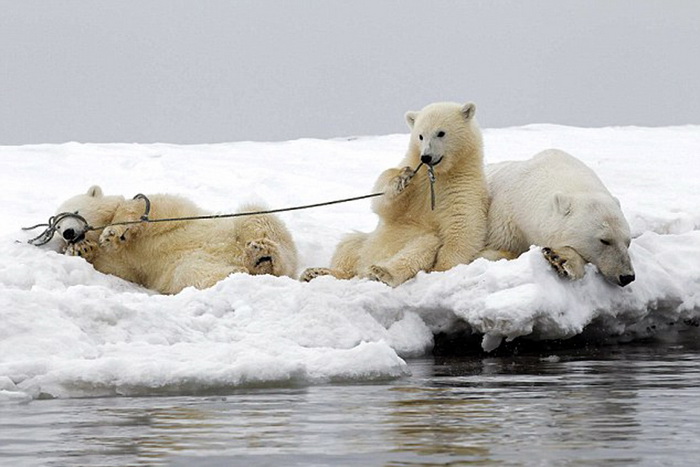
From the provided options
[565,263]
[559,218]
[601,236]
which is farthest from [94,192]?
[601,236]

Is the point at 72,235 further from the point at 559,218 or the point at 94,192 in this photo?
the point at 559,218

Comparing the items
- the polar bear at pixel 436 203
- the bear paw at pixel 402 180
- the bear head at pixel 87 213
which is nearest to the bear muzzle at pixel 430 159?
the polar bear at pixel 436 203

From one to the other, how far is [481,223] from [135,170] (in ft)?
24.3

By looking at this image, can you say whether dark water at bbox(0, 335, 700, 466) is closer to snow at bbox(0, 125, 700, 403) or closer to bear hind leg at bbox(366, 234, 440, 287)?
Result: snow at bbox(0, 125, 700, 403)

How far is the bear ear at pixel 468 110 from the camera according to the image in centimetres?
983

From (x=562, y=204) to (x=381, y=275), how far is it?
1373 mm

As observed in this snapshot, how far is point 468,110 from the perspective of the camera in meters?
9.85

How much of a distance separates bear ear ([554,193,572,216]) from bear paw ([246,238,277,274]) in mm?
2127

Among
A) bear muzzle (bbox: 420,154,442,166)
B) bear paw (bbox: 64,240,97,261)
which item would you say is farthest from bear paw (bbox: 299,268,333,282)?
bear paw (bbox: 64,240,97,261)

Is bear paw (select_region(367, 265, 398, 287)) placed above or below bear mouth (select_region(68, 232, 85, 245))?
below

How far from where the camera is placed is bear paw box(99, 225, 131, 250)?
988 centimetres

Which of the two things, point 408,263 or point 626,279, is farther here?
point 408,263

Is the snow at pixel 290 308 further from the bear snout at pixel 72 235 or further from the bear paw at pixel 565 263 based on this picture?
the bear snout at pixel 72 235

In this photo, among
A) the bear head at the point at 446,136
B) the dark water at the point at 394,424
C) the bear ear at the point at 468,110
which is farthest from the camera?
the bear ear at the point at 468,110
